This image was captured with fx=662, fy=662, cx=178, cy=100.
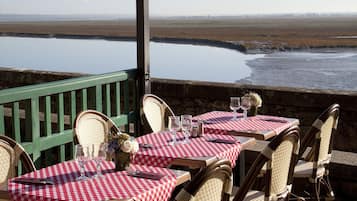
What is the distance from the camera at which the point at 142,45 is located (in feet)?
18.7

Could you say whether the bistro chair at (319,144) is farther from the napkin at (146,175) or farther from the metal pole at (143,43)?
the metal pole at (143,43)

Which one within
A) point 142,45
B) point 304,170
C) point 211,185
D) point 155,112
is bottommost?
point 304,170

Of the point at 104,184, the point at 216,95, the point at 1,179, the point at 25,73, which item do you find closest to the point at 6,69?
the point at 25,73

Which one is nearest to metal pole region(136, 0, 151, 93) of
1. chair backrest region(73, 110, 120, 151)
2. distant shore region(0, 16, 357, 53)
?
chair backrest region(73, 110, 120, 151)

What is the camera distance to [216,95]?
23.6 ft

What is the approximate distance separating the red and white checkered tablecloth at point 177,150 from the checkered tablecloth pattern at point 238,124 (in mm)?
375

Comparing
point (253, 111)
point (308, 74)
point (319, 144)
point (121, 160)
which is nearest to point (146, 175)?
point (121, 160)

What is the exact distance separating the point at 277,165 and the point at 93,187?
1041 mm

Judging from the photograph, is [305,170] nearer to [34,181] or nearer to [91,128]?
[91,128]

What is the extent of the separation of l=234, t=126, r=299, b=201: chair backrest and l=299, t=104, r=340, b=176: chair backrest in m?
0.50

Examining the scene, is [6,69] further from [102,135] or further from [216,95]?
[102,135]

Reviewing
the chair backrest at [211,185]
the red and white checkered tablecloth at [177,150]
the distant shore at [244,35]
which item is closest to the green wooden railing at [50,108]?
the red and white checkered tablecloth at [177,150]

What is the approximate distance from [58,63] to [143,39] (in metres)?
18.3

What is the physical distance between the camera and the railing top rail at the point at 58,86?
14.3ft
